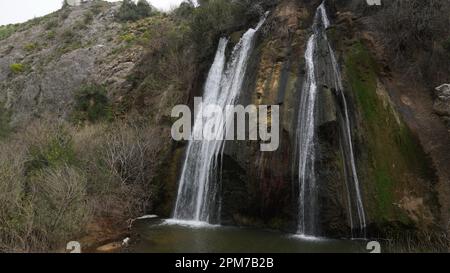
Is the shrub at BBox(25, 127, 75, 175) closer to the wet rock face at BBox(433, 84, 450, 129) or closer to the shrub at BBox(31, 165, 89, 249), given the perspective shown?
the shrub at BBox(31, 165, 89, 249)

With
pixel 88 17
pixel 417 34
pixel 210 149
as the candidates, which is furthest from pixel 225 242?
pixel 88 17

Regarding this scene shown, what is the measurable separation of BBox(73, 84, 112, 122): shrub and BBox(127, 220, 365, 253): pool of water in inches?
632

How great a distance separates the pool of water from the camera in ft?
50.5

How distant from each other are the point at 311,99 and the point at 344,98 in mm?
1469

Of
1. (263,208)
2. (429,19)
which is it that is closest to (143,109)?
(263,208)

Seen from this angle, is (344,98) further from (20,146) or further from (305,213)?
(20,146)

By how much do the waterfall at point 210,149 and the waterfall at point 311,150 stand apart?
430 cm

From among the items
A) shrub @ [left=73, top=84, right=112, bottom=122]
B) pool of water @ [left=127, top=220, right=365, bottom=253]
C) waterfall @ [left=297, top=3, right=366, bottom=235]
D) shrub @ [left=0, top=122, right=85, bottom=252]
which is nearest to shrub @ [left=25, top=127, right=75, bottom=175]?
shrub @ [left=0, top=122, right=85, bottom=252]

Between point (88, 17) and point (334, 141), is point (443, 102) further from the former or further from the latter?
point (88, 17)

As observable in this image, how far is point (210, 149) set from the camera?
74.3 ft

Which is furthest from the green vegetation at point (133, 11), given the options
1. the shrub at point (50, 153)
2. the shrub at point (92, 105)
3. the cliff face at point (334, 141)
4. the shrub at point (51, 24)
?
the shrub at point (50, 153)

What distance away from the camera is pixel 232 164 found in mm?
21016

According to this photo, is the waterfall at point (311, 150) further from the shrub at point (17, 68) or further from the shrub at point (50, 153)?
the shrub at point (17, 68)

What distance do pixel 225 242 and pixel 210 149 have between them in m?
6.97
